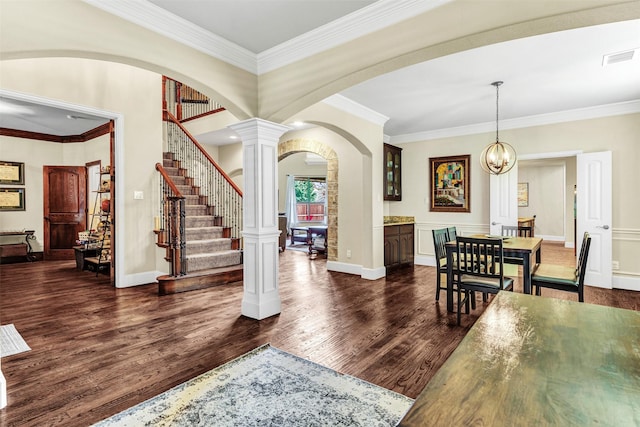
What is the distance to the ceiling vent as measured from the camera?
3.38 metres

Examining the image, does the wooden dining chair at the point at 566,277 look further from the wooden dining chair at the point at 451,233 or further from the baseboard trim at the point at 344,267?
the baseboard trim at the point at 344,267

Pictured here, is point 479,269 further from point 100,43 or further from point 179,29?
point 100,43

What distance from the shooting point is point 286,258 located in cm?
775

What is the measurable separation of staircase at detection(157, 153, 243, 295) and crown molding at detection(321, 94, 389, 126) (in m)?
2.70

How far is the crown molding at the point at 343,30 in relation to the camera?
242cm

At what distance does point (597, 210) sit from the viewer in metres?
5.04

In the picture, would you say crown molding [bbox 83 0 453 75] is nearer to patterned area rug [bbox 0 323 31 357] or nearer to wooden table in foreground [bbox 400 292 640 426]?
wooden table in foreground [bbox 400 292 640 426]

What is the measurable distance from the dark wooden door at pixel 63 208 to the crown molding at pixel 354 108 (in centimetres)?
634

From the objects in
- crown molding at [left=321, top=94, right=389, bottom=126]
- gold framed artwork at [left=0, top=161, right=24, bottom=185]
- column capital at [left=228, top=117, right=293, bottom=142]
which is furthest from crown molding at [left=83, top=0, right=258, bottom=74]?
gold framed artwork at [left=0, top=161, right=24, bottom=185]

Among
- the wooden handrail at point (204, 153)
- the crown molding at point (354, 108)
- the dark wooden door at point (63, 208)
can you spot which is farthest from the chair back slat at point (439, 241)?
the dark wooden door at point (63, 208)

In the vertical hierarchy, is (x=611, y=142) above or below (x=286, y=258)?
above

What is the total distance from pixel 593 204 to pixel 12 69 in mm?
8033

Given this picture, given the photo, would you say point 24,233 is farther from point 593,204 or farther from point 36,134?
point 593,204

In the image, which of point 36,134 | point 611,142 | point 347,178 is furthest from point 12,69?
point 611,142
